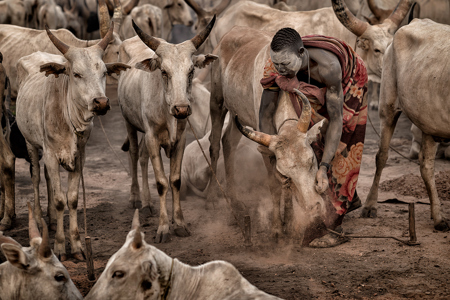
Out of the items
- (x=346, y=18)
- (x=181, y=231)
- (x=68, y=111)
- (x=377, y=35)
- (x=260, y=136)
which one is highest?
(x=346, y=18)

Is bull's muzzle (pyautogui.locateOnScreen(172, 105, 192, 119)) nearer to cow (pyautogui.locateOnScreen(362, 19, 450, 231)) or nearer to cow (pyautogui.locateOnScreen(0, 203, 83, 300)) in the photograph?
cow (pyautogui.locateOnScreen(0, 203, 83, 300))

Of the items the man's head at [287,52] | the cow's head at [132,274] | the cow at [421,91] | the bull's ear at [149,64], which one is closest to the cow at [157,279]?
the cow's head at [132,274]

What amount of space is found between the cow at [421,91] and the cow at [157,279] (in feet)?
10.4

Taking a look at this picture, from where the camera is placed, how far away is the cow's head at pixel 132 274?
3.63 meters

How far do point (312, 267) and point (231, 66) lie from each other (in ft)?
9.12

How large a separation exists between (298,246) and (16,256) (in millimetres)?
2819

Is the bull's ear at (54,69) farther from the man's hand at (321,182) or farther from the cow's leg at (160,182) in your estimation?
the man's hand at (321,182)

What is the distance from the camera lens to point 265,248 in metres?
5.84

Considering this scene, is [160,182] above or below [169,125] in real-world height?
below

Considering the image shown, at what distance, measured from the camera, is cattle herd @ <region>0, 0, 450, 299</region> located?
154 inches

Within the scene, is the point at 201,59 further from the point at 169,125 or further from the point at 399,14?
the point at 399,14

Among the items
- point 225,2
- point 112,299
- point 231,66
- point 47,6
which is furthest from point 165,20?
point 112,299

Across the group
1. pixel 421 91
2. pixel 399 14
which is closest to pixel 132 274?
pixel 421 91

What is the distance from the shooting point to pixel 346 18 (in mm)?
7812
